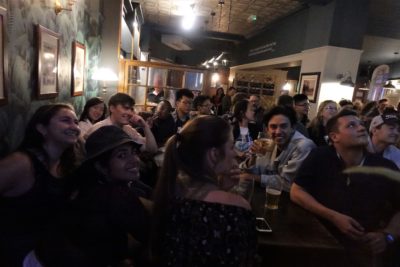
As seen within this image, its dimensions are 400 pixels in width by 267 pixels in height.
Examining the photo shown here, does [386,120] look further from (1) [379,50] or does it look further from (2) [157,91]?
(1) [379,50]

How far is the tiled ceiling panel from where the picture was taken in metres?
6.59

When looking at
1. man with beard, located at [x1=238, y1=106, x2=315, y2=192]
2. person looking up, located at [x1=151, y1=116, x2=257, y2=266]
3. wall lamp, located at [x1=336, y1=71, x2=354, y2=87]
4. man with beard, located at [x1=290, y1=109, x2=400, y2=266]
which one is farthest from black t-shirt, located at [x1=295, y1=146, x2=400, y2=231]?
wall lamp, located at [x1=336, y1=71, x2=354, y2=87]

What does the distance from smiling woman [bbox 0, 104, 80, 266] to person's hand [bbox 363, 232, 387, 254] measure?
5.49ft

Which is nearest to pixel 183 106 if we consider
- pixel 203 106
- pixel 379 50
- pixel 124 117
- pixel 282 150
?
pixel 203 106

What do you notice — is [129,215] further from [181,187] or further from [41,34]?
[41,34]

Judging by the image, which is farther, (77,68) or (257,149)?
(77,68)

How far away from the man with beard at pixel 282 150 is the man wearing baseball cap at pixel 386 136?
63 centimetres

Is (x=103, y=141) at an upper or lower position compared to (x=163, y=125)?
upper

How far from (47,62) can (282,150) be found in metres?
2.35

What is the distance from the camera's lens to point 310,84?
5.80 meters

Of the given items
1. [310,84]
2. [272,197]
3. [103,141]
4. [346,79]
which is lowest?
[272,197]

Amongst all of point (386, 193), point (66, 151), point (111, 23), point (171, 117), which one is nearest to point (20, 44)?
point (66, 151)

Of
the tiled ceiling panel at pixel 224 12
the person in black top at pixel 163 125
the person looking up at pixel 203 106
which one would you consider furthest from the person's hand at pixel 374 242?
the tiled ceiling panel at pixel 224 12

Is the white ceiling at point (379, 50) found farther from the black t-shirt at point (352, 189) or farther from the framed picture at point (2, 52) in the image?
the framed picture at point (2, 52)
